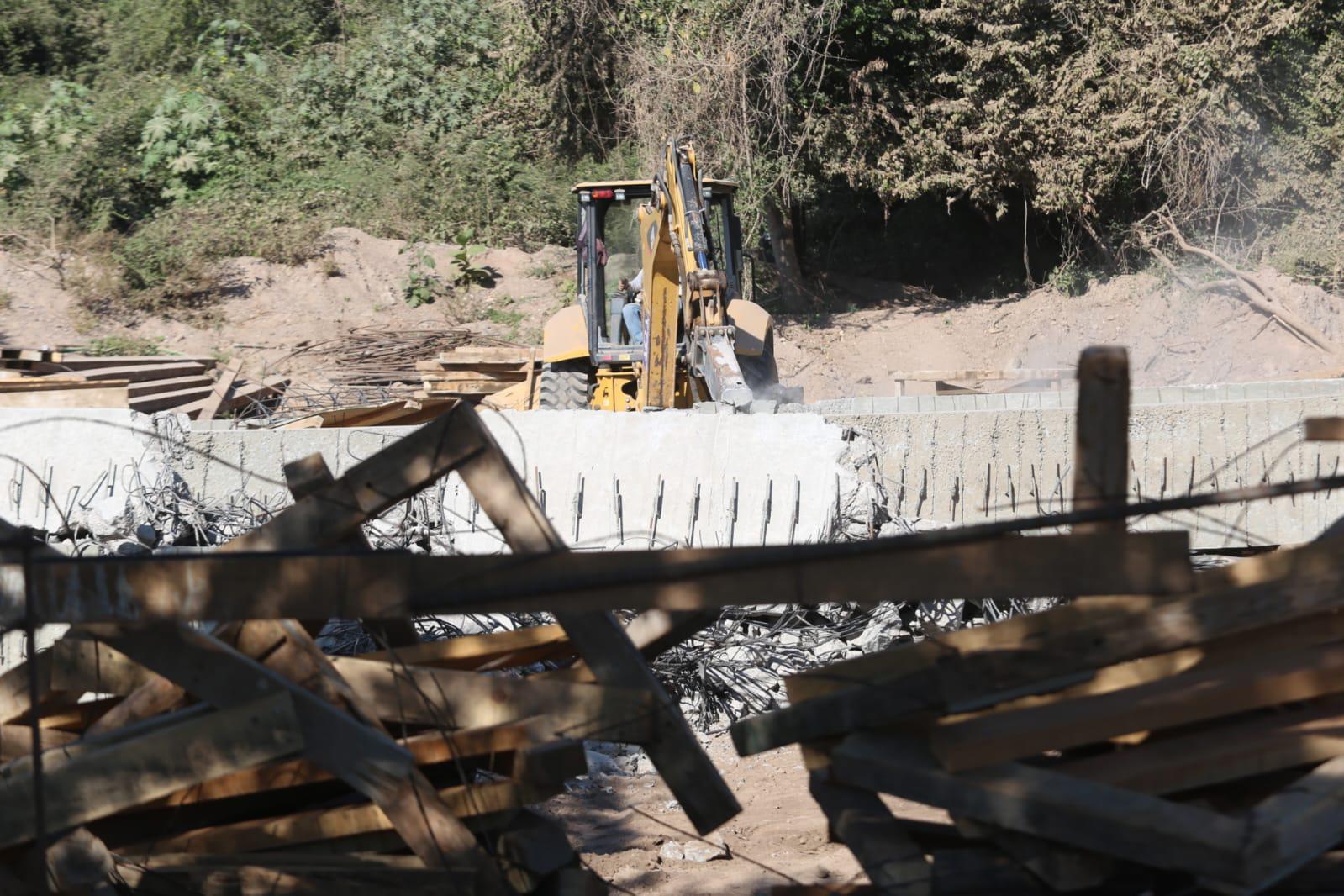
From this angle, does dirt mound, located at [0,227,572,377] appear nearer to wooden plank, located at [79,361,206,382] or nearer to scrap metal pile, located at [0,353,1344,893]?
wooden plank, located at [79,361,206,382]

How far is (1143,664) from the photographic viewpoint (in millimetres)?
2836

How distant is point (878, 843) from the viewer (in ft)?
9.36

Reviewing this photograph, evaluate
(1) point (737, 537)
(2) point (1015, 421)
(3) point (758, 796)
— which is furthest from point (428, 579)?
(2) point (1015, 421)

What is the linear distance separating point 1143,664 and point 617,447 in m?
5.70

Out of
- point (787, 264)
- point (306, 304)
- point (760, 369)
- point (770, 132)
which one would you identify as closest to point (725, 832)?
point (760, 369)

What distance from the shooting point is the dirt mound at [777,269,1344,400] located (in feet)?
63.3

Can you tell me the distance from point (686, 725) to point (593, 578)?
0.45m

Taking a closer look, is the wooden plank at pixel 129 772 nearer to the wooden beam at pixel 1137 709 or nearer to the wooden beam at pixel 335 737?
the wooden beam at pixel 335 737

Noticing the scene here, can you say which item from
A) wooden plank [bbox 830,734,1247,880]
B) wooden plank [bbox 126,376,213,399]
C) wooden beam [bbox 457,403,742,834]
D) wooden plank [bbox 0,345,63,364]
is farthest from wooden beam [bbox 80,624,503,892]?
wooden plank [bbox 0,345,63,364]

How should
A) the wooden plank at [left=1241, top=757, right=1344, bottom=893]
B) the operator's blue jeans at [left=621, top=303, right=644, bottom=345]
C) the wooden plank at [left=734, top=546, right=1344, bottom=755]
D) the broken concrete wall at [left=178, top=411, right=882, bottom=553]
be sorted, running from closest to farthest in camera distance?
the wooden plank at [left=1241, top=757, right=1344, bottom=893] → the wooden plank at [left=734, top=546, right=1344, bottom=755] → the broken concrete wall at [left=178, top=411, right=882, bottom=553] → the operator's blue jeans at [left=621, top=303, right=644, bottom=345]

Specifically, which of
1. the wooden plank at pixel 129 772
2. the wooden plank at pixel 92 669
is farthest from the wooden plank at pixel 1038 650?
the wooden plank at pixel 92 669

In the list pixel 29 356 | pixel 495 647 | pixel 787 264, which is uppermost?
pixel 787 264

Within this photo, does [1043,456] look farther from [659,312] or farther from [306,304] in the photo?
[306,304]

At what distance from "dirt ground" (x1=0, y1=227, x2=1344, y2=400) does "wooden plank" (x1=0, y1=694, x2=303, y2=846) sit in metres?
16.9
